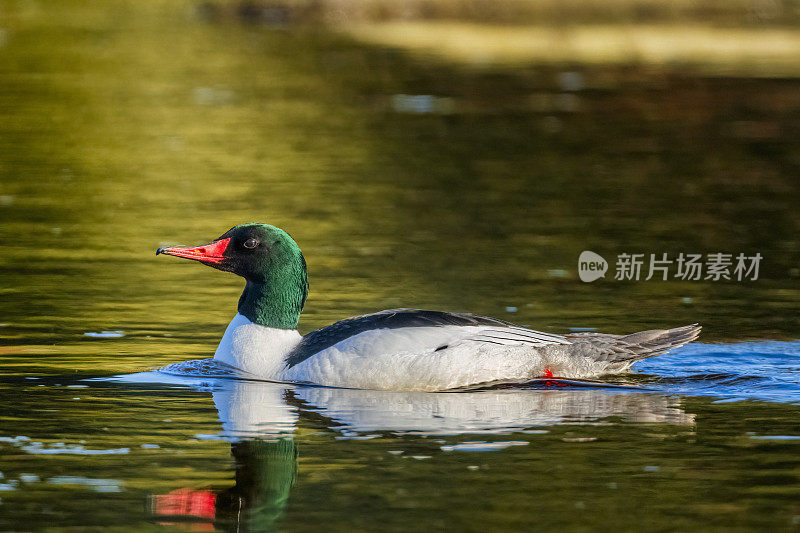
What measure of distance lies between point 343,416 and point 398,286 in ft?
14.5

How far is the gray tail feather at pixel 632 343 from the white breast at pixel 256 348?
216 cm

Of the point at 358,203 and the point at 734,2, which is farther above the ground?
the point at 734,2

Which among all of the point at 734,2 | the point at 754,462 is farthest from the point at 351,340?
the point at 734,2

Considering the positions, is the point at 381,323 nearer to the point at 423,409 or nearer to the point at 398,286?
the point at 423,409

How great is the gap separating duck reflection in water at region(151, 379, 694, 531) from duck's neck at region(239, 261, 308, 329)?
53 centimetres

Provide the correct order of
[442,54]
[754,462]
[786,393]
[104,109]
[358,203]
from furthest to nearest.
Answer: [442,54]
[104,109]
[358,203]
[786,393]
[754,462]

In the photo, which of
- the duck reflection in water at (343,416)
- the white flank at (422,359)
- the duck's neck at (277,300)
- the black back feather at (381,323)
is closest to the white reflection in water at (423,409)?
the duck reflection in water at (343,416)

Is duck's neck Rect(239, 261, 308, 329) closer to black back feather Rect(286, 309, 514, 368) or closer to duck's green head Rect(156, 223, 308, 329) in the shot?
duck's green head Rect(156, 223, 308, 329)

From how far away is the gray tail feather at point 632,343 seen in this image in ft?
34.8

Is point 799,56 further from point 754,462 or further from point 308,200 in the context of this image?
point 754,462

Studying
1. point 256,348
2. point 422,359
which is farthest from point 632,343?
point 256,348

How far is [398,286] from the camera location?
542 inches

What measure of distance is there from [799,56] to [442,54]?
30.9 feet

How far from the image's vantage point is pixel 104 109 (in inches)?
1120
